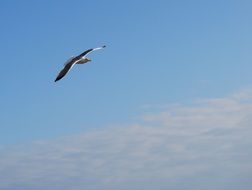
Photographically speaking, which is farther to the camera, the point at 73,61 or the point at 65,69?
the point at 73,61

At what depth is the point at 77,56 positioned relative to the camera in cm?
8950

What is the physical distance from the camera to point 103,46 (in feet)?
282

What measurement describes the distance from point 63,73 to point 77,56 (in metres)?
8.86

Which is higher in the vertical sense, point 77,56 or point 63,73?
point 77,56

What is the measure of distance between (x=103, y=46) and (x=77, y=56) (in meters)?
5.58

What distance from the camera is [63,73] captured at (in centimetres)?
8125

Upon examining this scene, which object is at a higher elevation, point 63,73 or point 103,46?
point 103,46

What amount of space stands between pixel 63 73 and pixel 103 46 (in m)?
8.45

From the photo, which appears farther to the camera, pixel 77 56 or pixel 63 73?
pixel 77 56
